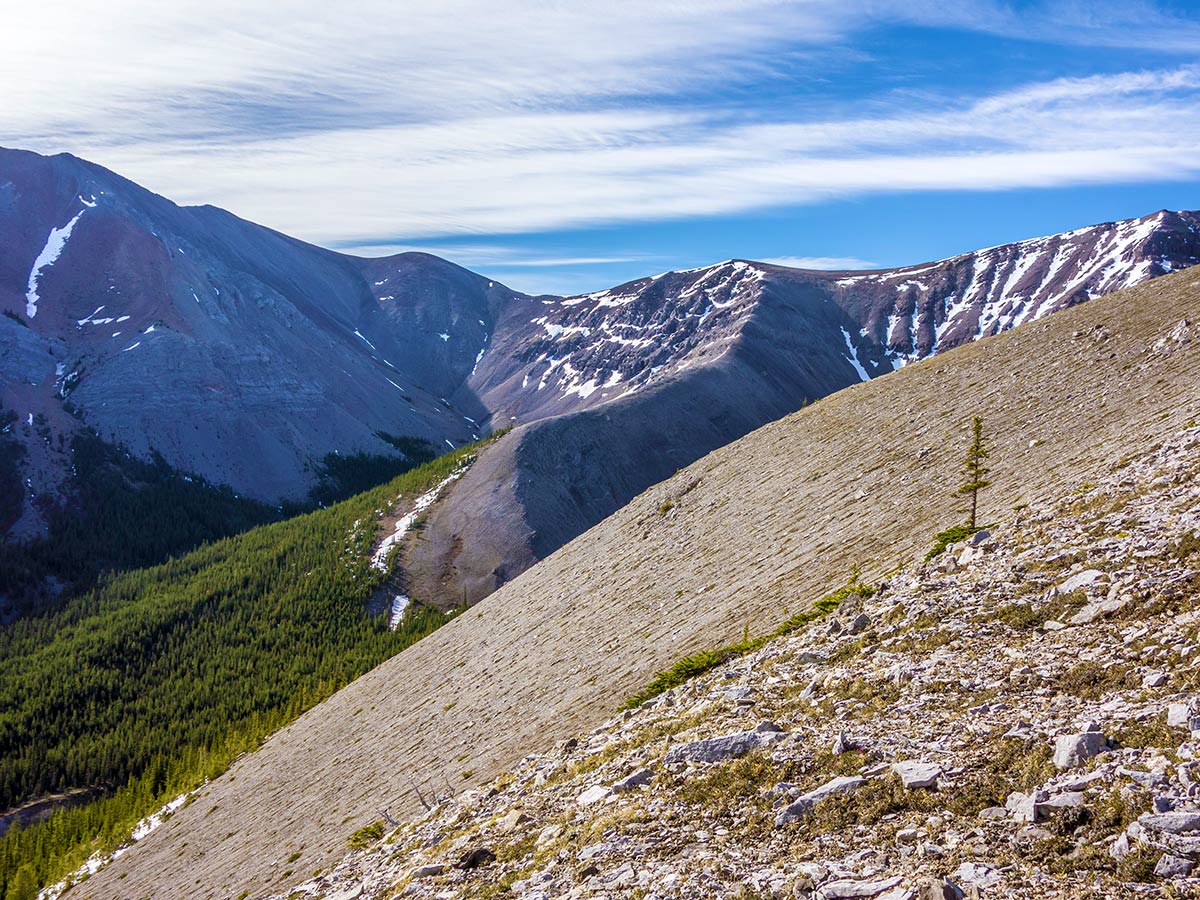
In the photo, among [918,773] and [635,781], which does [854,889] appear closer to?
[918,773]

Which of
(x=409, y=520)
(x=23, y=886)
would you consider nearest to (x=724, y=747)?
(x=23, y=886)

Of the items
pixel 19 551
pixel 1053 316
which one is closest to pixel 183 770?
pixel 1053 316

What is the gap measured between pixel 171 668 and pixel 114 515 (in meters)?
74.8

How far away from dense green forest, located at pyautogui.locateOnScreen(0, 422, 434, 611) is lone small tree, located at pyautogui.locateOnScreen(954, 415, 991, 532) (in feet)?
467

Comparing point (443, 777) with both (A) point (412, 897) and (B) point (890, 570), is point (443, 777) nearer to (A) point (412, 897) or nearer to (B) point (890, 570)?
(A) point (412, 897)

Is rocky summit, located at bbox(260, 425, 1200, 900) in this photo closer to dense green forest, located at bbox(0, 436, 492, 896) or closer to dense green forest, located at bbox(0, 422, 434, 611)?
dense green forest, located at bbox(0, 436, 492, 896)

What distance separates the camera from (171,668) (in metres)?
95.2

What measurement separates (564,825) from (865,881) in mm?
6273

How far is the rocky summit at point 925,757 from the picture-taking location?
945 centimetres

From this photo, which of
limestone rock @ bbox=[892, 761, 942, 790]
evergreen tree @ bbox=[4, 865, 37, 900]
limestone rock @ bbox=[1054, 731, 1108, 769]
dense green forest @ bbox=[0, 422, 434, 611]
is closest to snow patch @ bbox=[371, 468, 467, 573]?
dense green forest @ bbox=[0, 422, 434, 611]

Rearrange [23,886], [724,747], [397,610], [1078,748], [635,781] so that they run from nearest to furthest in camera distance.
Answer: [1078,748], [724,747], [635,781], [23,886], [397,610]

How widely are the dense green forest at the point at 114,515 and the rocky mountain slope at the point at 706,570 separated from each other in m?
107

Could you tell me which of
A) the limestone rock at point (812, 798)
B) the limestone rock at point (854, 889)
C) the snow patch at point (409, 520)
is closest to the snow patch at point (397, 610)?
the snow patch at point (409, 520)

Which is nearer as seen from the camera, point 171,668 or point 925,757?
point 925,757
